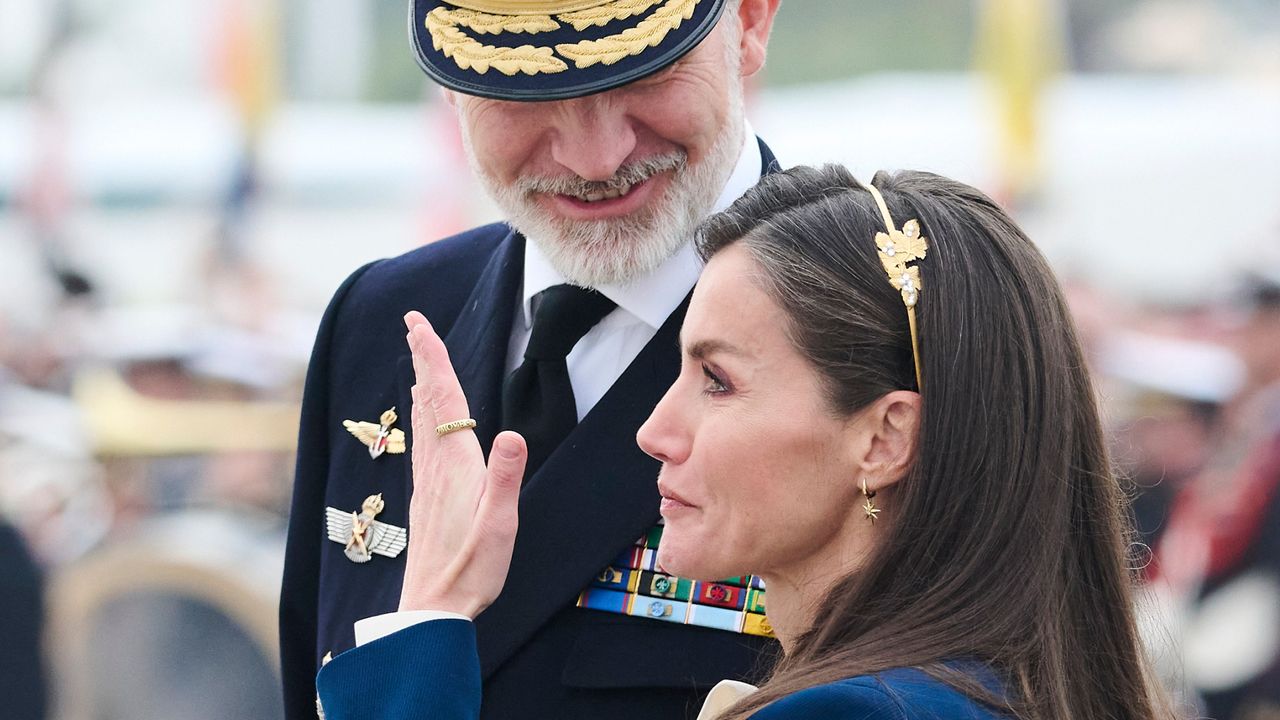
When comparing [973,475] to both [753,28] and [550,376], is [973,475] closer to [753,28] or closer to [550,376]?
[550,376]

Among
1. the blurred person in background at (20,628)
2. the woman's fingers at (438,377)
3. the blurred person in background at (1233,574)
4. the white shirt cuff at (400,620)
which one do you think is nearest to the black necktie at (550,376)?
the woman's fingers at (438,377)

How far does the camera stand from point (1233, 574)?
638 cm

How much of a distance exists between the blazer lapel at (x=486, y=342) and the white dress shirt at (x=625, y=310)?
33 millimetres

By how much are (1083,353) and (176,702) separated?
6432 millimetres

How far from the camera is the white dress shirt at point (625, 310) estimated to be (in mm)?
2486

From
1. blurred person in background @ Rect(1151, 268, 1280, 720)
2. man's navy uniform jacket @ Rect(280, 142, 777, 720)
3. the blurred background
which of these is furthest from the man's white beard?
the blurred background

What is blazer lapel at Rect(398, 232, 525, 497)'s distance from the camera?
255 centimetres

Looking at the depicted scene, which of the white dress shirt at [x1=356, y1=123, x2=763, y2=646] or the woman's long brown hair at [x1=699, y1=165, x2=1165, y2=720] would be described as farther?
the white dress shirt at [x1=356, y1=123, x2=763, y2=646]

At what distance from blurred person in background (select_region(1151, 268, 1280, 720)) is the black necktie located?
3811 millimetres

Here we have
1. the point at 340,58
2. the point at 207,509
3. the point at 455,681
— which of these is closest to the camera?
the point at 455,681

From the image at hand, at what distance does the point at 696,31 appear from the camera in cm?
238

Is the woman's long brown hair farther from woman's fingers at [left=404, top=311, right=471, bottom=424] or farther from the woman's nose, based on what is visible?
woman's fingers at [left=404, top=311, right=471, bottom=424]

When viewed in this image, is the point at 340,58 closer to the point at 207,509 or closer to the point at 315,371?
the point at 207,509

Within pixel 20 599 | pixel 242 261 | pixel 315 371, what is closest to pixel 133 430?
pixel 242 261
